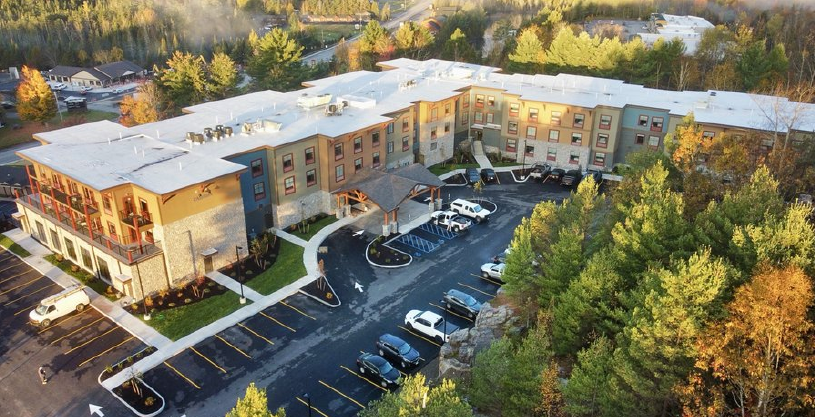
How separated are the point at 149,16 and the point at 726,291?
167644 mm

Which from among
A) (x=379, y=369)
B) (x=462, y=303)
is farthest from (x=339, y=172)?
(x=379, y=369)

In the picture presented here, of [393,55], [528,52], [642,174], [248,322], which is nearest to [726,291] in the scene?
[642,174]

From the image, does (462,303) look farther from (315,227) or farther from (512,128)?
(512,128)

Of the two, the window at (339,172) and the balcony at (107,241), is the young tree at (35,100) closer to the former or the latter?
the balcony at (107,241)

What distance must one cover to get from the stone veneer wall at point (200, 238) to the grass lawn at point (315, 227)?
6033 millimetres

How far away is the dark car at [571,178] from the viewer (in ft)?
216

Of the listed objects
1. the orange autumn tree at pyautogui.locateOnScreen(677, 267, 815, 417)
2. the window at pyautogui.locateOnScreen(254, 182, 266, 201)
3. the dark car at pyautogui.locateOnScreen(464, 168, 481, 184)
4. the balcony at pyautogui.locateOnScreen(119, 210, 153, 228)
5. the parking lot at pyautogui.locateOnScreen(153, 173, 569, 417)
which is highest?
the orange autumn tree at pyautogui.locateOnScreen(677, 267, 815, 417)

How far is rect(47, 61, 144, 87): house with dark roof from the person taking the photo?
395 ft

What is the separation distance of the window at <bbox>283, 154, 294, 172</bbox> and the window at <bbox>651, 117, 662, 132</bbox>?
42.5 metres

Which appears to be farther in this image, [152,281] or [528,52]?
[528,52]

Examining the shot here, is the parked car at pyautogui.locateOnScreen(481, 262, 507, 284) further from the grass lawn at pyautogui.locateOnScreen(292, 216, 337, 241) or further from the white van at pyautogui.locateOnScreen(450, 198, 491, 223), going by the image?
the grass lawn at pyautogui.locateOnScreen(292, 216, 337, 241)

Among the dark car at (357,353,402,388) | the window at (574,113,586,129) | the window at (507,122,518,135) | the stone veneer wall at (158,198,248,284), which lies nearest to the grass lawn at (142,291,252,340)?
the stone veneer wall at (158,198,248,284)

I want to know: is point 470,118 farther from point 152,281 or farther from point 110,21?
point 110,21

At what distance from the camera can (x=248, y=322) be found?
4112cm
